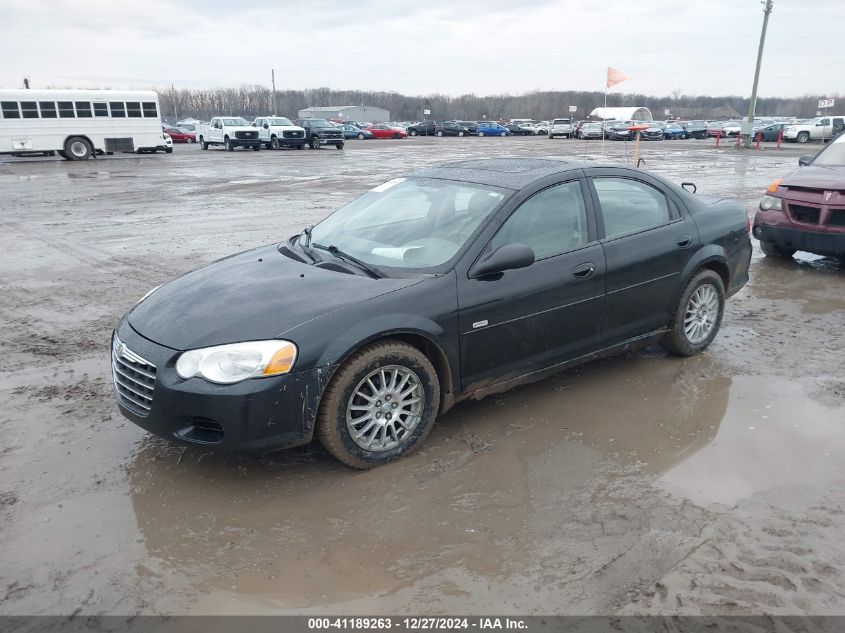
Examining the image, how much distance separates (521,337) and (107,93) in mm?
28459

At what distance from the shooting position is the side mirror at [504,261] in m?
3.95

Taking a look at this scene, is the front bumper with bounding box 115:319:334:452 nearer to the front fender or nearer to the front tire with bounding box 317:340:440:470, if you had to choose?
the front tire with bounding box 317:340:440:470

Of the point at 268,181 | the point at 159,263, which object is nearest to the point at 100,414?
the point at 159,263

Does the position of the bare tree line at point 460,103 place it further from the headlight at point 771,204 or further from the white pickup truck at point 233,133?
the headlight at point 771,204

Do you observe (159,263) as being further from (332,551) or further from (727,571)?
(727,571)

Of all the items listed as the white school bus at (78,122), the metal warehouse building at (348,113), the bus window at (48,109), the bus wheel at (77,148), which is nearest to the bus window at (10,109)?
the white school bus at (78,122)

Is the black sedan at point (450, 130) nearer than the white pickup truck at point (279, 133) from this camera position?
No

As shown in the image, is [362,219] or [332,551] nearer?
[332,551]

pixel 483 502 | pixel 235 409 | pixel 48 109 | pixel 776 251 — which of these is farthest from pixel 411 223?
pixel 48 109

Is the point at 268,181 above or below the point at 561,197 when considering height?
below

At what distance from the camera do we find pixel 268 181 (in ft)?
64.4

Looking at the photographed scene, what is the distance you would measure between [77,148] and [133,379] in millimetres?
27848

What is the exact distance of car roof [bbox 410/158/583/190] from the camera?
4520mm

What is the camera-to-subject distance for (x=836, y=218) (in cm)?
773
